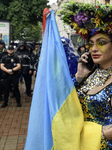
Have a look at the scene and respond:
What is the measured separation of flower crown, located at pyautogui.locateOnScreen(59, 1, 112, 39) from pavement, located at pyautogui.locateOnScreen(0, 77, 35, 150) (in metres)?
3.14

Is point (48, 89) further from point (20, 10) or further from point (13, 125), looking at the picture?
point (20, 10)

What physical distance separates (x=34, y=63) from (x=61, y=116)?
21.6 feet

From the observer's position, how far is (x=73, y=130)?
57.4 inches

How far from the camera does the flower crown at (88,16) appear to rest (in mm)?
1617

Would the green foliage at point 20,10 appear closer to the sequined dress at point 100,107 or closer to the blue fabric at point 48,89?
the blue fabric at point 48,89

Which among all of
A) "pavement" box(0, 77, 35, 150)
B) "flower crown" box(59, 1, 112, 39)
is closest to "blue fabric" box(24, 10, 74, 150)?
"flower crown" box(59, 1, 112, 39)

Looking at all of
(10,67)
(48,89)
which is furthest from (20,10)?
(48,89)

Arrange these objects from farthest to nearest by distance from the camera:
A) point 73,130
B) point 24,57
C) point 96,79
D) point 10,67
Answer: point 24,57
point 10,67
point 96,79
point 73,130

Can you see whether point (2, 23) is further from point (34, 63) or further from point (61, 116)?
point (61, 116)

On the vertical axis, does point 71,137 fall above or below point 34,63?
above


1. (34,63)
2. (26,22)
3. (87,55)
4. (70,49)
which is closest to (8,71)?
(34,63)

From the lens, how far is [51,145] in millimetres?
1563

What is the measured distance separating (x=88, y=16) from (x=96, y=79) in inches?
22.0

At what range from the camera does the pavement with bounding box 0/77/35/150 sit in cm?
429
